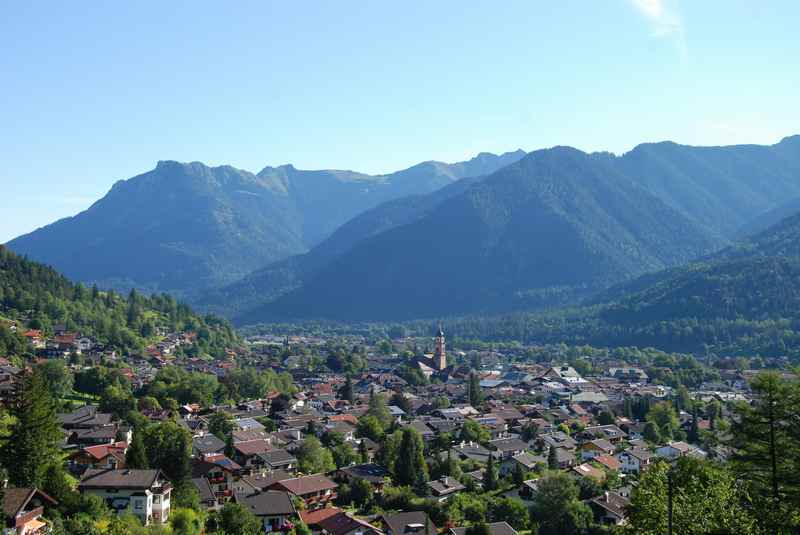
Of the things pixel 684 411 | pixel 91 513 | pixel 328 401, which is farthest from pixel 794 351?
pixel 91 513

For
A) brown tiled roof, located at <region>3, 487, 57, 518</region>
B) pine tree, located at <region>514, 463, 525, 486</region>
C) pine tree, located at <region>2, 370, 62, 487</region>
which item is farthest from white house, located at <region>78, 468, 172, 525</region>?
pine tree, located at <region>514, 463, 525, 486</region>

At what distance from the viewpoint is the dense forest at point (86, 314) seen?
300ft

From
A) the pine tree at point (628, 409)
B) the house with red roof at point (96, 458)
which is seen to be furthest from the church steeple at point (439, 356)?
the house with red roof at point (96, 458)

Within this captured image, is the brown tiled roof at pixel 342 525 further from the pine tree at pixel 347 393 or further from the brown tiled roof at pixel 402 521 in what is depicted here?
the pine tree at pixel 347 393

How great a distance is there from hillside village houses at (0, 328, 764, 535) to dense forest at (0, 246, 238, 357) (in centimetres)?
352

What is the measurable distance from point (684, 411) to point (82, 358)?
5703 cm

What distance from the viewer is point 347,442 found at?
5966 centimetres

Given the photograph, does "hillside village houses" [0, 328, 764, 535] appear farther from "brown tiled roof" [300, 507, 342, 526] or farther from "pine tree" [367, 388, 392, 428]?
"pine tree" [367, 388, 392, 428]

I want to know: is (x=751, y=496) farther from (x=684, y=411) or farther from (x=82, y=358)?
(x=82, y=358)

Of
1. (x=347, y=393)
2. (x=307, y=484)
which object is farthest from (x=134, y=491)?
(x=347, y=393)

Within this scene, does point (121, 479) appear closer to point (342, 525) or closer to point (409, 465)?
point (342, 525)

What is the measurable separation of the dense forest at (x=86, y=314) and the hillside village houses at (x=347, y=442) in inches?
139

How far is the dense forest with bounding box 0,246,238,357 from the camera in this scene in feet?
300

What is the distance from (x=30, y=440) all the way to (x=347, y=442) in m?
27.1
